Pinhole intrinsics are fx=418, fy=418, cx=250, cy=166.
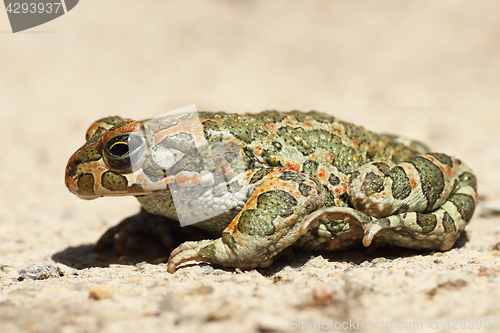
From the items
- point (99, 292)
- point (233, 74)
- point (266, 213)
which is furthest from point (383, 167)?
point (233, 74)

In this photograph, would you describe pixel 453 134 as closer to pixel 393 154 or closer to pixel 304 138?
pixel 393 154

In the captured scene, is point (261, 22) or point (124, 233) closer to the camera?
point (124, 233)

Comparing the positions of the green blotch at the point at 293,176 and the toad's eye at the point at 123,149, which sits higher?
the toad's eye at the point at 123,149

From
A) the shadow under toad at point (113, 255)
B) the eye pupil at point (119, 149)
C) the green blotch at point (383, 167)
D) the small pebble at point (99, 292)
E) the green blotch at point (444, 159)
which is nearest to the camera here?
the small pebble at point (99, 292)

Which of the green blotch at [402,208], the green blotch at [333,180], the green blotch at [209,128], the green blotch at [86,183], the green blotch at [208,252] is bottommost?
the green blotch at [402,208]

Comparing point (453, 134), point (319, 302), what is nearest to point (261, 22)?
point (453, 134)

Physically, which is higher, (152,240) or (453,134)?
(152,240)

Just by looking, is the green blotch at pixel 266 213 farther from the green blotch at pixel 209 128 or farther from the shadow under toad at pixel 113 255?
the shadow under toad at pixel 113 255

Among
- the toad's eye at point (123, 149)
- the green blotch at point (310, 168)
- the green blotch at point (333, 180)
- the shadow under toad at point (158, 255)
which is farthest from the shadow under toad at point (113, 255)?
the green blotch at point (333, 180)
